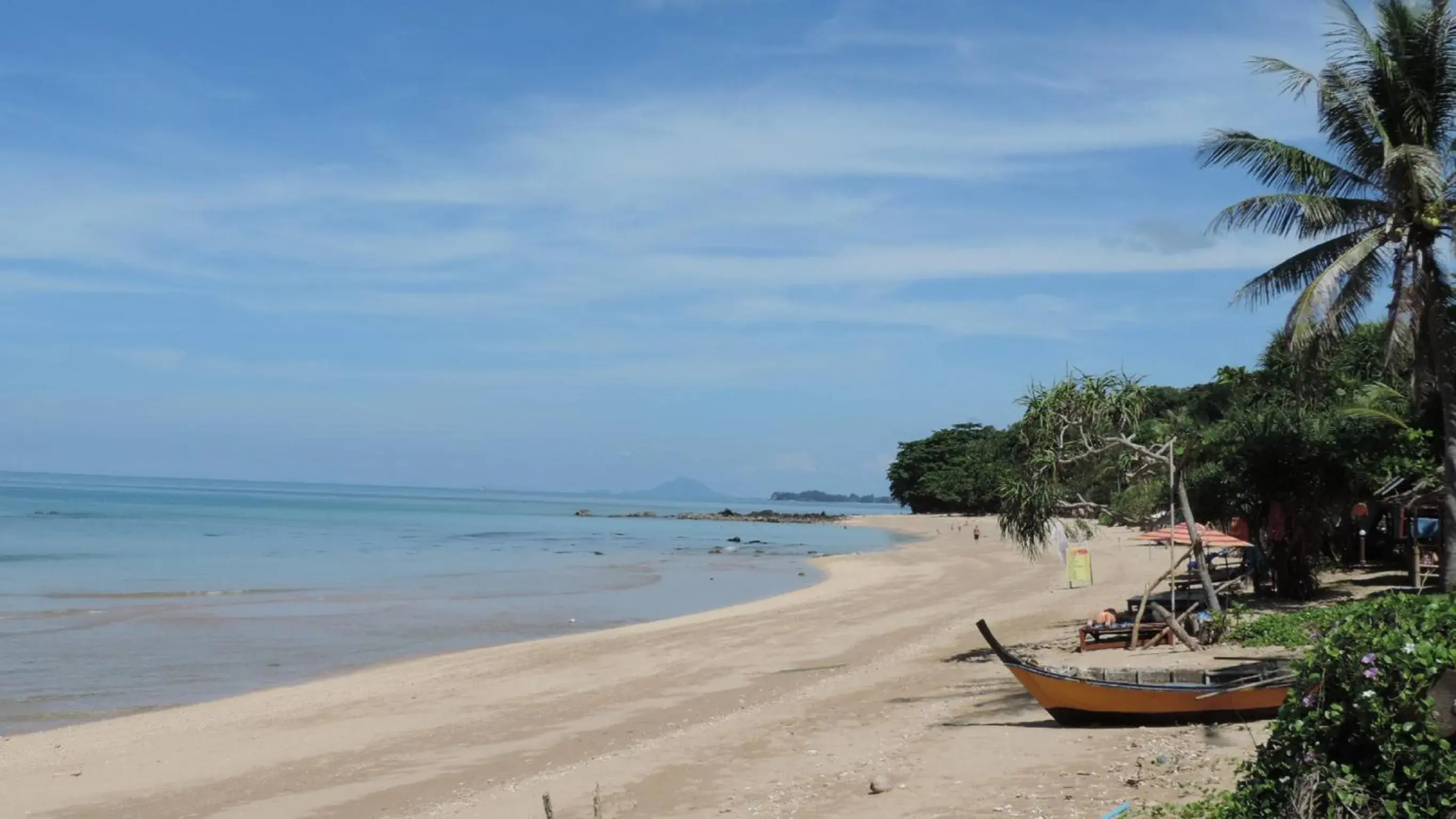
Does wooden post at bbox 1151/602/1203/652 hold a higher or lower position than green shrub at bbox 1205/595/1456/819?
lower

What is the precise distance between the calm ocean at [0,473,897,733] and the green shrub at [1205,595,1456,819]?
13562 millimetres

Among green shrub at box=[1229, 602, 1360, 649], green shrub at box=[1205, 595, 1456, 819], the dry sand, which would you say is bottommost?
the dry sand

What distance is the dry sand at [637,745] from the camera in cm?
916

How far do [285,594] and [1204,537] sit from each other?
74.1 ft

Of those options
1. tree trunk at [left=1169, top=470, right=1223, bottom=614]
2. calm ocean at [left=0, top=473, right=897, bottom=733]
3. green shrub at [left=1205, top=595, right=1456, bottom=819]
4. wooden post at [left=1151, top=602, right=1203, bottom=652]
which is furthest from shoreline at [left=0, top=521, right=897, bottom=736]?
green shrub at [left=1205, top=595, right=1456, bottom=819]

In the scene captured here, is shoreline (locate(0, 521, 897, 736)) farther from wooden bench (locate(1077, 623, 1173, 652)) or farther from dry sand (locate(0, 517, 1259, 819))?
wooden bench (locate(1077, 623, 1173, 652))

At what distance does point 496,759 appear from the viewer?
38.6 ft

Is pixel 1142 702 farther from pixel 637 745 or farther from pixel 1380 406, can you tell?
pixel 1380 406

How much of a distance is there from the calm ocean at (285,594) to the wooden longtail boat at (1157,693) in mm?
11278

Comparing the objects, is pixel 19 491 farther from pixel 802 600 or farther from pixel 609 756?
pixel 609 756

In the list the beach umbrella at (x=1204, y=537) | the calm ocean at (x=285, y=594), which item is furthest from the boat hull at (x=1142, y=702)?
the calm ocean at (x=285, y=594)

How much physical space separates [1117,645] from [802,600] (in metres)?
14.1

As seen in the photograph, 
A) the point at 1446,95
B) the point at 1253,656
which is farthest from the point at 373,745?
the point at 1446,95

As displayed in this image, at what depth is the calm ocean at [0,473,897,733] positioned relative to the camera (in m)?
18.0
